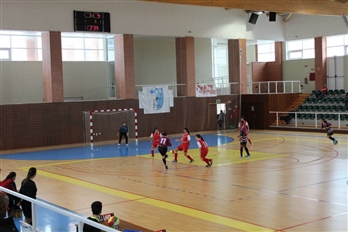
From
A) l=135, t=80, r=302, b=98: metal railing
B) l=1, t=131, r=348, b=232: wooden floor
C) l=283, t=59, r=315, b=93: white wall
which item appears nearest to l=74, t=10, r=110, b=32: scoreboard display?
l=135, t=80, r=302, b=98: metal railing

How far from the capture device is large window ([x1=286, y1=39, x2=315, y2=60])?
4019 centimetres

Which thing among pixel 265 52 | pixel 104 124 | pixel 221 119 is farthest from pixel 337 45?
pixel 104 124

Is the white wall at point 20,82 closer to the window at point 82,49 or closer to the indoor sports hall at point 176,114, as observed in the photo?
the indoor sports hall at point 176,114

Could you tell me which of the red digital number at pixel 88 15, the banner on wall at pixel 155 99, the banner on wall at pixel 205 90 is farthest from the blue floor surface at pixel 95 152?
the red digital number at pixel 88 15

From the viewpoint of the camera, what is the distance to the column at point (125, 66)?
31672 millimetres

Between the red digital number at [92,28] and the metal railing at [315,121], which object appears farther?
the metal railing at [315,121]

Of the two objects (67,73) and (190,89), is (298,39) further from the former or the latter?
(67,73)

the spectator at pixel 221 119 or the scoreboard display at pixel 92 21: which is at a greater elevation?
the scoreboard display at pixel 92 21

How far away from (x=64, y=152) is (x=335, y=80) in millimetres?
22586

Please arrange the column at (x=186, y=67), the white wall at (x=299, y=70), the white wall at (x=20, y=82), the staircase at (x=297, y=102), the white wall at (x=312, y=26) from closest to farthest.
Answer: the white wall at (x=20, y=82) < the column at (x=186, y=67) < the white wall at (x=312, y=26) < the staircase at (x=297, y=102) < the white wall at (x=299, y=70)

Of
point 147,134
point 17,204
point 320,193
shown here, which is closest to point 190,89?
point 147,134

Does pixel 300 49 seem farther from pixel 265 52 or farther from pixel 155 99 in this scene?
pixel 155 99

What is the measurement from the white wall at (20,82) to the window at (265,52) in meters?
20.6

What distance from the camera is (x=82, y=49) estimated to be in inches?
1369
